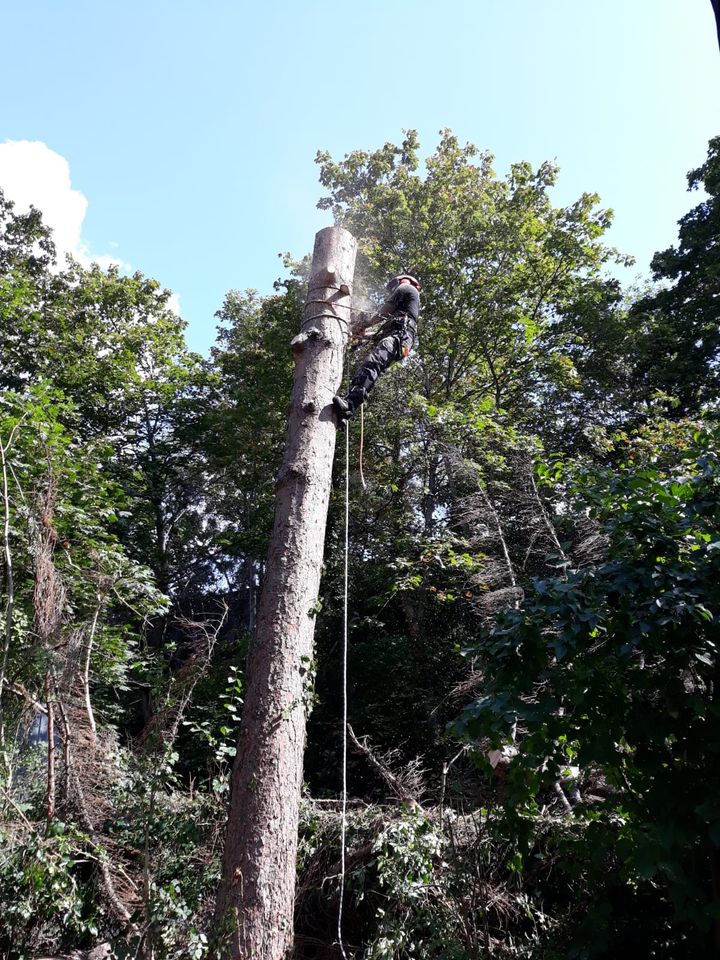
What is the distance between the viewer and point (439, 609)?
998 cm

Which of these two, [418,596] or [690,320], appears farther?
[690,320]

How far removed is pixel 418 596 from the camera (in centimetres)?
995

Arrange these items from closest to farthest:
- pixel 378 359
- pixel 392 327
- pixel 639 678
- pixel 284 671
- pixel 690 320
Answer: pixel 639 678
pixel 284 671
pixel 378 359
pixel 392 327
pixel 690 320

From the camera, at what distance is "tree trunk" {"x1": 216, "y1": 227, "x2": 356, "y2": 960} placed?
8.23 feet

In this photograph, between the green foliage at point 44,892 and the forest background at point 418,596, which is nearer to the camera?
the forest background at point 418,596

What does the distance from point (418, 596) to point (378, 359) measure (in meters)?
6.12

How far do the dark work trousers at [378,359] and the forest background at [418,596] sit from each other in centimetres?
128

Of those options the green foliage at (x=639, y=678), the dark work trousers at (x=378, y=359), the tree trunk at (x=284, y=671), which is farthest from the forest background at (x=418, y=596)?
the dark work trousers at (x=378, y=359)

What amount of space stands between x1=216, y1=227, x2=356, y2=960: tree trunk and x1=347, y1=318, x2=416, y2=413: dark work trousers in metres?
0.21

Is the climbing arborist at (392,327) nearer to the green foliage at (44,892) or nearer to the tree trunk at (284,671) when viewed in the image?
the tree trunk at (284,671)

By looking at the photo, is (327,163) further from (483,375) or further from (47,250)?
(47,250)

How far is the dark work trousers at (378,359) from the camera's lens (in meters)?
4.06

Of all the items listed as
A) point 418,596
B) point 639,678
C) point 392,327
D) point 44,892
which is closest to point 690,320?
point 418,596

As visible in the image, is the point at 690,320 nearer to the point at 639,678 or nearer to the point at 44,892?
the point at 639,678
